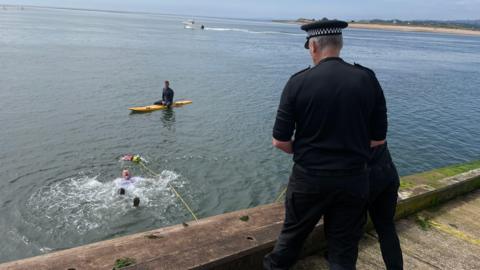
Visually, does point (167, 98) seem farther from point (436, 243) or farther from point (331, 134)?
point (331, 134)

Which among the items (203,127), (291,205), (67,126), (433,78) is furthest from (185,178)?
(433,78)

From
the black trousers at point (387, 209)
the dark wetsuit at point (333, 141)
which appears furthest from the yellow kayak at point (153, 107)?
the dark wetsuit at point (333, 141)

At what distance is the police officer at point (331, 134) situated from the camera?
10.5 feet

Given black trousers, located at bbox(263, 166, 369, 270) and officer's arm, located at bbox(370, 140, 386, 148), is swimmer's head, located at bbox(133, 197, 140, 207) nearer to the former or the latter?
black trousers, located at bbox(263, 166, 369, 270)

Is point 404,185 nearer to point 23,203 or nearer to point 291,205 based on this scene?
point 291,205

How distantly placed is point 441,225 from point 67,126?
17.5m

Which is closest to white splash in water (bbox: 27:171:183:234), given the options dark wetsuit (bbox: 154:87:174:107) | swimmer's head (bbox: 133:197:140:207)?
swimmer's head (bbox: 133:197:140:207)

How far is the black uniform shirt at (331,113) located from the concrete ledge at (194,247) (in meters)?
1.35

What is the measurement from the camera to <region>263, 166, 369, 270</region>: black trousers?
3318 millimetres

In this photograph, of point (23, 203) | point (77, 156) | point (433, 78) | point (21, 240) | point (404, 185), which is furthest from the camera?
point (433, 78)

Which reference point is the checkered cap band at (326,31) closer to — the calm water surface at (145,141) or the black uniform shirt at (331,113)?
the black uniform shirt at (331,113)

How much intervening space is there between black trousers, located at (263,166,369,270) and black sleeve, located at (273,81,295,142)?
1.03ft

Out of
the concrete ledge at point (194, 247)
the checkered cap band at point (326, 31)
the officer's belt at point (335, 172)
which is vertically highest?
the checkered cap band at point (326, 31)

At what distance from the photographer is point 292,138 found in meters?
3.54
